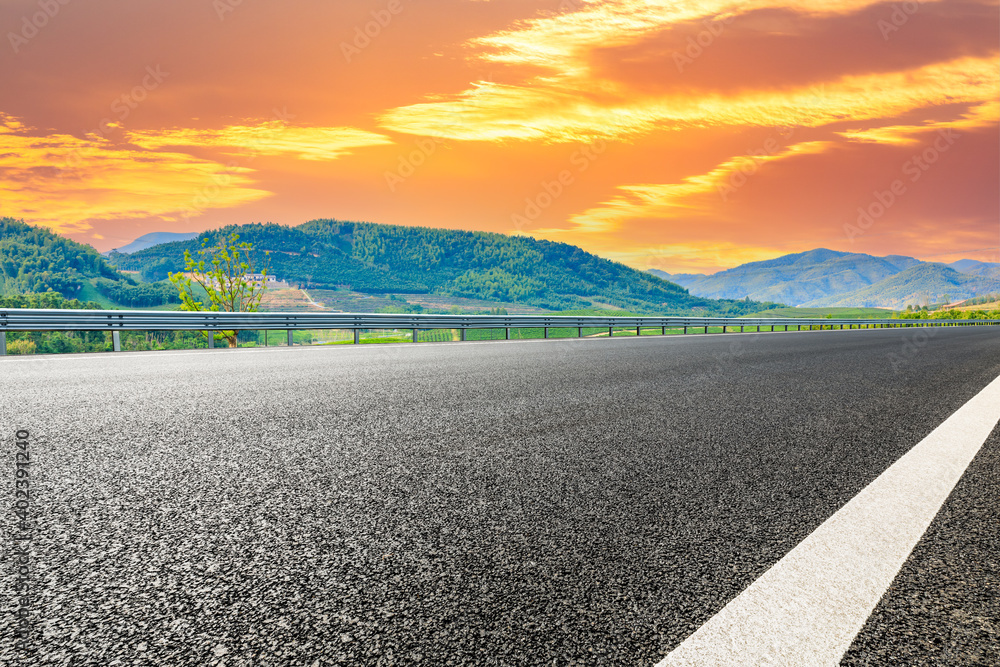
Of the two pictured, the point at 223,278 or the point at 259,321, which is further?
the point at 223,278

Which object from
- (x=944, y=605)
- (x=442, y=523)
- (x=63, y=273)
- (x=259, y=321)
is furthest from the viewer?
(x=63, y=273)

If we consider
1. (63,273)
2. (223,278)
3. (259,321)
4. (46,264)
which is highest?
(46,264)

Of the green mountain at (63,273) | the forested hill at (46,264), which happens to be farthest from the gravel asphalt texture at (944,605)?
the forested hill at (46,264)

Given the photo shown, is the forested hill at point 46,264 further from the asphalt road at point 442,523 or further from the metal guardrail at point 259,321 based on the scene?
the asphalt road at point 442,523

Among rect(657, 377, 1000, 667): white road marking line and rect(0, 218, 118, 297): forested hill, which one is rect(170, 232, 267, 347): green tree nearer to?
rect(657, 377, 1000, 667): white road marking line

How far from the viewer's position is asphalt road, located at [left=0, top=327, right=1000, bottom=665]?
2.23 m

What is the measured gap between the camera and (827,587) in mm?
2652

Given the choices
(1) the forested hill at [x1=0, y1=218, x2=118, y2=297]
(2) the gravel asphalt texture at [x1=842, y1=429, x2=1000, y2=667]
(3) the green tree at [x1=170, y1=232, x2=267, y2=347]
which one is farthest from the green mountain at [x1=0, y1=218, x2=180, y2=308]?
(2) the gravel asphalt texture at [x1=842, y1=429, x2=1000, y2=667]

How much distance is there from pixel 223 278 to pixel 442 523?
2427cm

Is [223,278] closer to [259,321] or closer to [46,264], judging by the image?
[259,321]

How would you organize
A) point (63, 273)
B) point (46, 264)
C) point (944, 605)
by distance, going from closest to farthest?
point (944, 605) < point (46, 264) < point (63, 273)

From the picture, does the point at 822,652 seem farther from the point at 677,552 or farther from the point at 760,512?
the point at 760,512

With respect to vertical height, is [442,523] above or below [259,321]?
below

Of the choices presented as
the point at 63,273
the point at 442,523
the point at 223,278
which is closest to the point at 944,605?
the point at 442,523
